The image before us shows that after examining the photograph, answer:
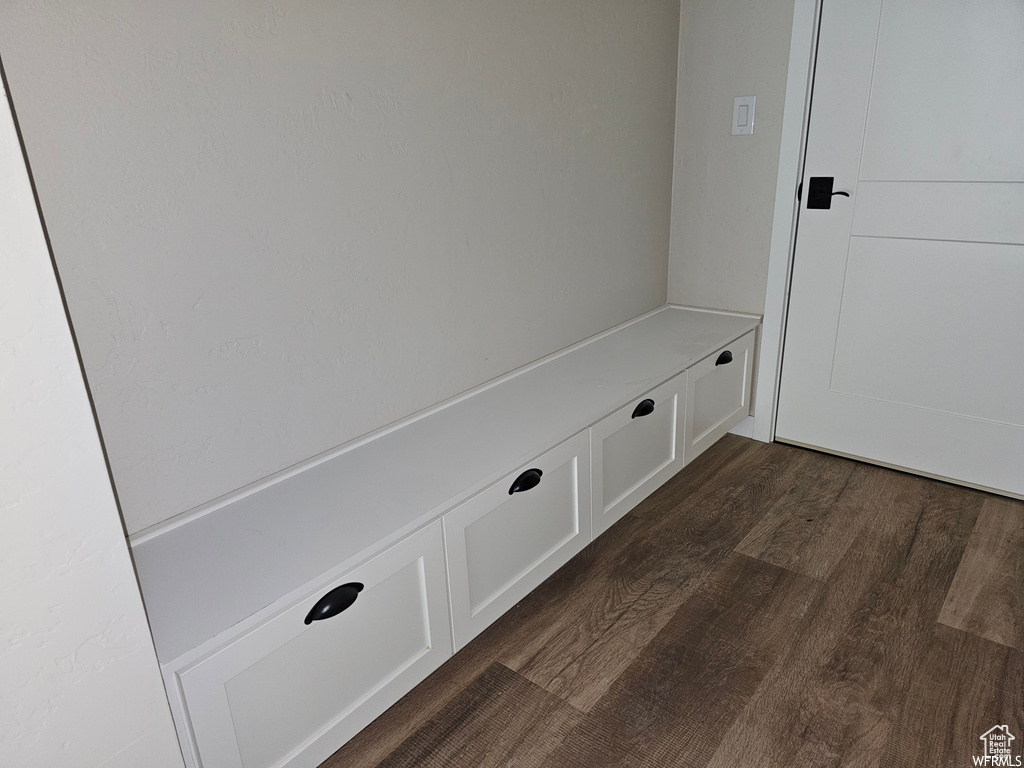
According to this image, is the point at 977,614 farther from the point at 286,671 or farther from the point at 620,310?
the point at 286,671

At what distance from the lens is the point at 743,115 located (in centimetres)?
249

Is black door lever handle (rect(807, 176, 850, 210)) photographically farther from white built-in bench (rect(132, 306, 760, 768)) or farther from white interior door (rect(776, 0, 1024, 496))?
white built-in bench (rect(132, 306, 760, 768))

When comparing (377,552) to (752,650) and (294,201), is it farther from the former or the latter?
(752,650)

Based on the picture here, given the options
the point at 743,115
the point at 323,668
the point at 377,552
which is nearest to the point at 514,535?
the point at 377,552

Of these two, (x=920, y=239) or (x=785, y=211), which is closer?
(x=920, y=239)

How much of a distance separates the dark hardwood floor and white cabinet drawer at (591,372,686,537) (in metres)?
0.15

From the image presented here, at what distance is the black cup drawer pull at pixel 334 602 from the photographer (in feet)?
3.99

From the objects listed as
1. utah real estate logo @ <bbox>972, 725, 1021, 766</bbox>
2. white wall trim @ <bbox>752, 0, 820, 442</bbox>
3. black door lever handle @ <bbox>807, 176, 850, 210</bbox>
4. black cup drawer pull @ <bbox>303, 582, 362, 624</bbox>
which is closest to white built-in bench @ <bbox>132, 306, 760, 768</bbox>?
black cup drawer pull @ <bbox>303, 582, 362, 624</bbox>

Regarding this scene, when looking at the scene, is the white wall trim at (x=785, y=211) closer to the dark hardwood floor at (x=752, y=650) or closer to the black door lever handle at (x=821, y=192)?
the black door lever handle at (x=821, y=192)

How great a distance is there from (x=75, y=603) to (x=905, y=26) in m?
2.52

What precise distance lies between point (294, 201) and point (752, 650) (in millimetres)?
1464

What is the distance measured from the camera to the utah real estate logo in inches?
53.8

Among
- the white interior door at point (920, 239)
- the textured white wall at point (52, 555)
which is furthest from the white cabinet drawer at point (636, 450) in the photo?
the textured white wall at point (52, 555)

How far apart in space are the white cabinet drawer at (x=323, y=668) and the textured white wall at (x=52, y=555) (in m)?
0.14
